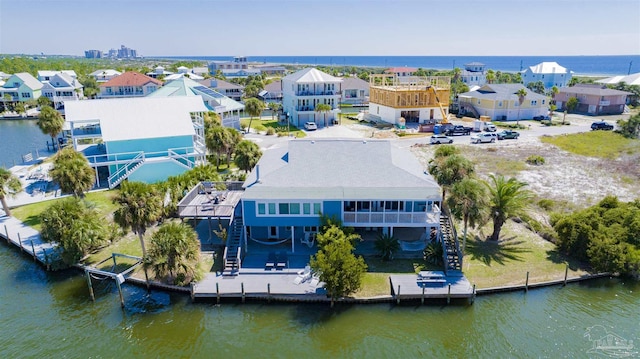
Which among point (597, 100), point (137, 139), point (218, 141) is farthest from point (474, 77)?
point (137, 139)

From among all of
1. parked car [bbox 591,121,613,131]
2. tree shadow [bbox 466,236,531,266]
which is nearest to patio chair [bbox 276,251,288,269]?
tree shadow [bbox 466,236,531,266]

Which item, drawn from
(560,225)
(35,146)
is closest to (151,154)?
(35,146)

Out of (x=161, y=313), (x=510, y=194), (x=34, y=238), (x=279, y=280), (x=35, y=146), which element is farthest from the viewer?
(x=35, y=146)

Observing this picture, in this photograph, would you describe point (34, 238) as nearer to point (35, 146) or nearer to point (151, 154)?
point (151, 154)

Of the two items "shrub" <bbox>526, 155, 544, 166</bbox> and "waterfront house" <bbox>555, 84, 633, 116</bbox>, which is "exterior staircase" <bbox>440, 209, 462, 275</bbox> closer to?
"shrub" <bbox>526, 155, 544, 166</bbox>

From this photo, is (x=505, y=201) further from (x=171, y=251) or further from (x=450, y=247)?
(x=171, y=251)

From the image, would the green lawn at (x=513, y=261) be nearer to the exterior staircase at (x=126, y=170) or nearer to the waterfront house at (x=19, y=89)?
the exterior staircase at (x=126, y=170)
